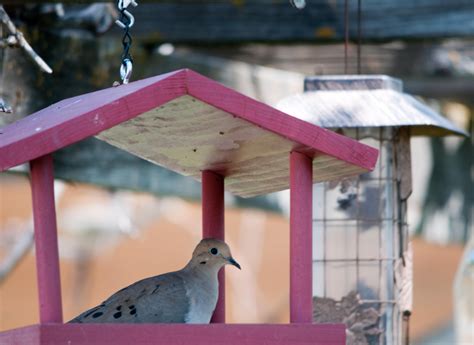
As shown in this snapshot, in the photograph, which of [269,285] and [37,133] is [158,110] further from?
[269,285]

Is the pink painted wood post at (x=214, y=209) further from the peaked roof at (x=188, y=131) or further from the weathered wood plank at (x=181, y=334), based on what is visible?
the weathered wood plank at (x=181, y=334)

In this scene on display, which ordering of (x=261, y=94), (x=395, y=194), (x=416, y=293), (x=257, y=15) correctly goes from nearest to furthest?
(x=395, y=194), (x=257, y=15), (x=261, y=94), (x=416, y=293)

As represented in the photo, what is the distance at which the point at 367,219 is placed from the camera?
6.30 meters

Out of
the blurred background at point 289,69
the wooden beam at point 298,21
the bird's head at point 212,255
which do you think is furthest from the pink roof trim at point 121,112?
the wooden beam at point 298,21

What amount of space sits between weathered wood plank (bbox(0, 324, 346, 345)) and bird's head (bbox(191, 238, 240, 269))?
0.60 metres

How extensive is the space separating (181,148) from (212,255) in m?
0.38

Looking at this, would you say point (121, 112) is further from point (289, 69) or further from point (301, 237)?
point (289, 69)

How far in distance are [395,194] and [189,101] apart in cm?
209

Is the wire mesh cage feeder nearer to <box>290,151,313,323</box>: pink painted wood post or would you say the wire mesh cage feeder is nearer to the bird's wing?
<box>290,151,313,323</box>: pink painted wood post

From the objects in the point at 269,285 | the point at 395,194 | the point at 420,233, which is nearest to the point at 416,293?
the point at 269,285

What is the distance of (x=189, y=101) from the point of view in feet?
14.4

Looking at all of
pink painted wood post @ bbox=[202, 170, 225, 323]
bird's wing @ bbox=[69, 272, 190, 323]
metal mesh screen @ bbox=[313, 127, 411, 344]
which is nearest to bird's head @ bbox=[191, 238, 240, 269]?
bird's wing @ bbox=[69, 272, 190, 323]

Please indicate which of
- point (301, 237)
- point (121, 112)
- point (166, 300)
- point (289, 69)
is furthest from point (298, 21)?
point (121, 112)

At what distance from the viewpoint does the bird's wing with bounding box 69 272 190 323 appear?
4645 mm
